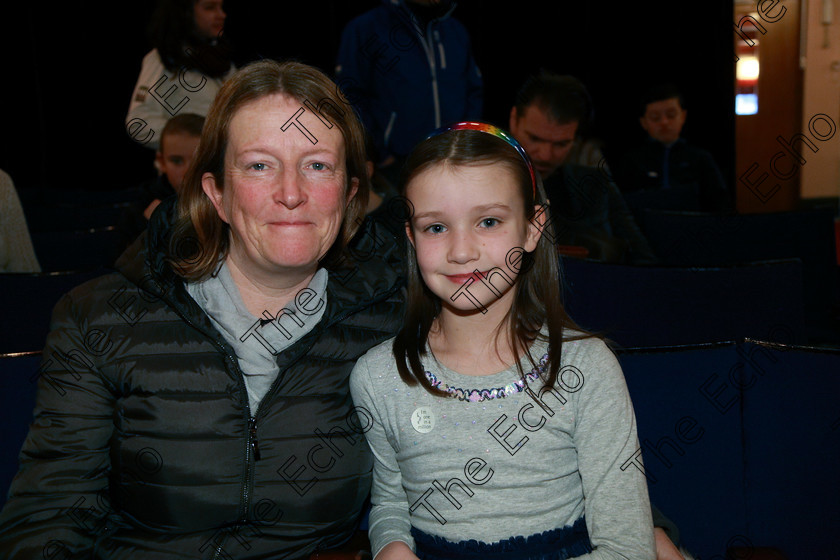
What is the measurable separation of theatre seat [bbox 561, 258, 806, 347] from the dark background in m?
4.75

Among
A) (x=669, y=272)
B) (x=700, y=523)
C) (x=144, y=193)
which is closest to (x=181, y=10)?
(x=144, y=193)

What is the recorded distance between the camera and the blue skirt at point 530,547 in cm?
130

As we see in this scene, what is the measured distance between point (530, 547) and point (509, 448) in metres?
0.17

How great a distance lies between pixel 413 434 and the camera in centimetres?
137

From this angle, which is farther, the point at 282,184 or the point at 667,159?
the point at 667,159

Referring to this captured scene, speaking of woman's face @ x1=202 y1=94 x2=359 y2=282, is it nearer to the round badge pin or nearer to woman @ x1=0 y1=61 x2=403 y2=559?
woman @ x1=0 y1=61 x2=403 y2=559

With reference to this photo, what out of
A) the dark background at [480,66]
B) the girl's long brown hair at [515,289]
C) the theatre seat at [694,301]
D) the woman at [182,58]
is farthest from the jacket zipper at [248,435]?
the dark background at [480,66]

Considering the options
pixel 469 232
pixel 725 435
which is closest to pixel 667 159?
pixel 725 435

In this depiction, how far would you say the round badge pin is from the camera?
1367 mm

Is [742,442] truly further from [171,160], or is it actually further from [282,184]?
[171,160]

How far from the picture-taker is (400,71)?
10.9ft

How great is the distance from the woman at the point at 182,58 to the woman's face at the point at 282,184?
2.03m

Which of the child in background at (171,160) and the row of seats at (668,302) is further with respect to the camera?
the child in background at (171,160)

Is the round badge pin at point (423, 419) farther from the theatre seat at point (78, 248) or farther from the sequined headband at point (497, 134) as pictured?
the theatre seat at point (78, 248)
